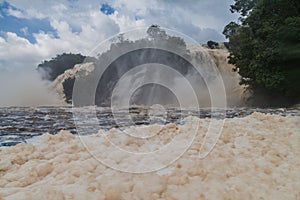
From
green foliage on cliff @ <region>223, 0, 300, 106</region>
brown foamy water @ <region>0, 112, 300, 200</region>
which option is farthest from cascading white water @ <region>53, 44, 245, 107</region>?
brown foamy water @ <region>0, 112, 300, 200</region>

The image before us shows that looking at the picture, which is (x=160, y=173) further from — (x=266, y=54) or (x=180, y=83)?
(x=266, y=54)

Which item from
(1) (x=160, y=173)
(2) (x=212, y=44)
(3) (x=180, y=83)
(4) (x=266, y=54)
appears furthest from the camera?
(2) (x=212, y=44)

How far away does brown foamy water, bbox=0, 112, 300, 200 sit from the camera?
2.17 meters

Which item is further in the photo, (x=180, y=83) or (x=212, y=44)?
(x=212, y=44)

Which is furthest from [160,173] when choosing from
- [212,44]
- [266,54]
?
[212,44]

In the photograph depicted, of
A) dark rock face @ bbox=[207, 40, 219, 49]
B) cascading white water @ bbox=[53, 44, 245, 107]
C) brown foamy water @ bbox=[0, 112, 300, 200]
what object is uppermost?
dark rock face @ bbox=[207, 40, 219, 49]

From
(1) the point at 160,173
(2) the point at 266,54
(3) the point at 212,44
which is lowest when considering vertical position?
(1) the point at 160,173

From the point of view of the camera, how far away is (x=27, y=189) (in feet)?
7.24

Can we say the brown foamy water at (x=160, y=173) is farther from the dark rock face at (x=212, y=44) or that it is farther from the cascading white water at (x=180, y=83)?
the dark rock face at (x=212, y=44)

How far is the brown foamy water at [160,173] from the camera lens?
2.17 metres

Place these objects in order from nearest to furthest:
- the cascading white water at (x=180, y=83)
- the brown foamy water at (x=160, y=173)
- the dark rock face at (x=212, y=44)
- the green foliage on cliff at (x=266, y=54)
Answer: the brown foamy water at (x=160, y=173) < the cascading white water at (x=180, y=83) < the green foliage on cliff at (x=266, y=54) < the dark rock face at (x=212, y=44)

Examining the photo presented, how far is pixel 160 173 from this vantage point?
254 cm

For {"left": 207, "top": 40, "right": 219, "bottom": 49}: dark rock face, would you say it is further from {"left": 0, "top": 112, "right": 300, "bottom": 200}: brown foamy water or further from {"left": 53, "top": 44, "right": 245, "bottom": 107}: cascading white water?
{"left": 0, "top": 112, "right": 300, "bottom": 200}: brown foamy water

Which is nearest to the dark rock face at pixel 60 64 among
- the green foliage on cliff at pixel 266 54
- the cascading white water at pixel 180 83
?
the cascading white water at pixel 180 83
